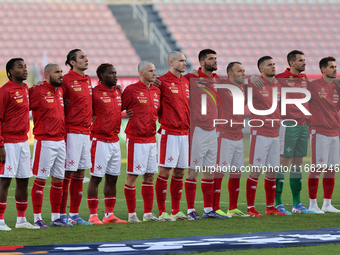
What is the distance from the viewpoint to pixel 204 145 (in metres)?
7.09

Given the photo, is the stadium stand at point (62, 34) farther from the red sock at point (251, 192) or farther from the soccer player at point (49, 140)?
the soccer player at point (49, 140)

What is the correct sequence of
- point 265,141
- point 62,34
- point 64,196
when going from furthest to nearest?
point 62,34 < point 265,141 < point 64,196

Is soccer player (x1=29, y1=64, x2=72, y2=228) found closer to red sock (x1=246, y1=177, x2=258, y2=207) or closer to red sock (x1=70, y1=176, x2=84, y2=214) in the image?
red sock (x1=70, y1=176, x2=84, y2=214)

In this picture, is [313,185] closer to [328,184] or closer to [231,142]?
[328,184]

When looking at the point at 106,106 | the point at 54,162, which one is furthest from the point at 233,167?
the point at 54,162

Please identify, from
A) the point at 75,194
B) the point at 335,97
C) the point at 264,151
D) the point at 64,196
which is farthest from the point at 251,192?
the point at 64,196

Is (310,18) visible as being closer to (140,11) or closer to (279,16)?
(279,16)

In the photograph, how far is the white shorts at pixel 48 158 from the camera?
6262 mm

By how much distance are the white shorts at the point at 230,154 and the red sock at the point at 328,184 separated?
1.48 meters

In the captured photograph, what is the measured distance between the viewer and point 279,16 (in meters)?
28.4

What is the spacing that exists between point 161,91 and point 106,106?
0.78 m

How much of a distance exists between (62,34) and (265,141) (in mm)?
19752

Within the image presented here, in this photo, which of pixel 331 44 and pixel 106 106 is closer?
pixel 106 106

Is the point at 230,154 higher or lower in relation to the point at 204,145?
lower
